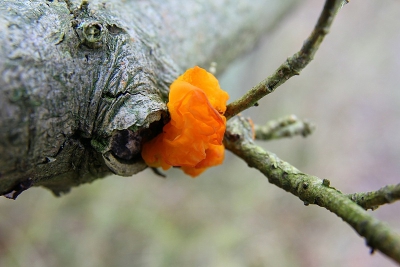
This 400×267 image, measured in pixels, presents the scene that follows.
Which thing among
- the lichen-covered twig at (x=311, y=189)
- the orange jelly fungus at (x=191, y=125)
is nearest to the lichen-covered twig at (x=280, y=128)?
the lichen-covered twig at (x=311, y=189)

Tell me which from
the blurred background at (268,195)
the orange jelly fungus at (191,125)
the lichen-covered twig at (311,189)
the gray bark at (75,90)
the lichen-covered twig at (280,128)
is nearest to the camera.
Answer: the lichen-covered twig at (311,189)

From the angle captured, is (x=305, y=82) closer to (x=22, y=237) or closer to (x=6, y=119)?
(x=22, y=237)

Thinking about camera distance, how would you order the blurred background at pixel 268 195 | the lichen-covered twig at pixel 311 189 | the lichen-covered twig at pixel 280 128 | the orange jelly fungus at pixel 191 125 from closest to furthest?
the lichen-covered twig at pixel 311 189, the orange jelly fungus at pixel 191 125, the lichen-covered twig at pixel 280 128, the blurred background at pixel 268 195

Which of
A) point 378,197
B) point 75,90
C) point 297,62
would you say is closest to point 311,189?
point 378,197

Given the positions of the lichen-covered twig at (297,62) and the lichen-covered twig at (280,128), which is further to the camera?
the lichen-covered twig at (280,128)

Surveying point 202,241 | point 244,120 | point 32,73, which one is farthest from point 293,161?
point 32,73

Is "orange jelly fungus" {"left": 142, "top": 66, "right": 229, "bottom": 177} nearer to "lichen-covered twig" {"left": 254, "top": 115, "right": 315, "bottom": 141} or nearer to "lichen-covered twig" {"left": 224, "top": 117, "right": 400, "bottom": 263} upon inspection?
"lichen-covered twig" {"left": 224, "top": 117, "right": 400, "bottom": 263}

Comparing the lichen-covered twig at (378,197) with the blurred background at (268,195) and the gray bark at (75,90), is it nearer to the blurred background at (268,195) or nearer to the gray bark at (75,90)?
the gray bark at (75,90)

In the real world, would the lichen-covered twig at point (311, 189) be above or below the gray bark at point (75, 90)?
above
